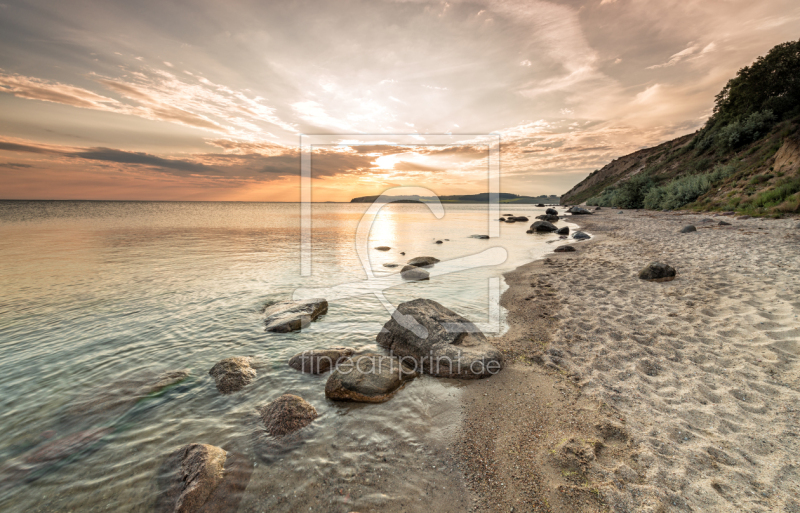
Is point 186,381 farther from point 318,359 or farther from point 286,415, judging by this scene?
point 286,415

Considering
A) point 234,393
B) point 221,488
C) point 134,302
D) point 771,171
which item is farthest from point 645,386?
Result: point 771,171

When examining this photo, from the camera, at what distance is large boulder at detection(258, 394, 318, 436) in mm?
4504

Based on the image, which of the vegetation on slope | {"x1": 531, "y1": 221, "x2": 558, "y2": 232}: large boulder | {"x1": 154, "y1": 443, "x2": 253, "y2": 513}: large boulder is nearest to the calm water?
{"x1": 154, "y1": 443, "x2": 253, "y2": 513}: large boulder

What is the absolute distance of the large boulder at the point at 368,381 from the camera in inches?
205

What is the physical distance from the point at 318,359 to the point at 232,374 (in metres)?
1.64

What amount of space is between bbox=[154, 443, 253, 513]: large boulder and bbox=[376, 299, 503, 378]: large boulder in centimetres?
→ 352

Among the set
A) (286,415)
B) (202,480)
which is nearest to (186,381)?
(286,415)

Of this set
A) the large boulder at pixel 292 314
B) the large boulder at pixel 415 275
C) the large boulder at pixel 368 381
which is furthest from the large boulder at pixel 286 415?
the large boulder at pixel 415 275

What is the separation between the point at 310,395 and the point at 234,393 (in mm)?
1450

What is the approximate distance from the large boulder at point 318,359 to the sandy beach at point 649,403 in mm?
2845

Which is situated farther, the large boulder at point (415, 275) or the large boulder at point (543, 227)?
the large boulder at point (543, 227)

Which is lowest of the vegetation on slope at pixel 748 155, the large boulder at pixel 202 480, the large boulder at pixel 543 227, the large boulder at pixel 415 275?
the large boulder at pixel 202 480

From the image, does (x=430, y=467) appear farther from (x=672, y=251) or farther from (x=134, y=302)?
(x=672, y=251)

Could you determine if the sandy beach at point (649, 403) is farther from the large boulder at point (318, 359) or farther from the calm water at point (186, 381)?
the large boulder at point (318, 359)
